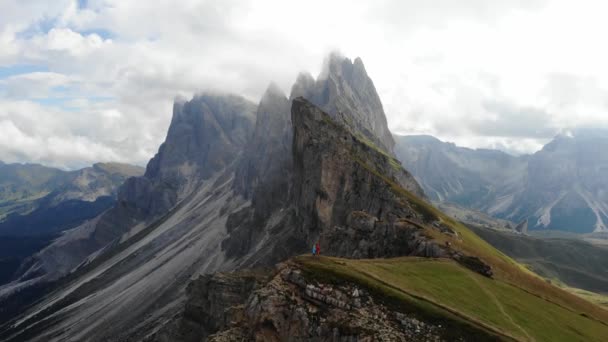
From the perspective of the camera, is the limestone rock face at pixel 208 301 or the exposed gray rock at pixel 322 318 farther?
the limestone rock face at pixel 208 301

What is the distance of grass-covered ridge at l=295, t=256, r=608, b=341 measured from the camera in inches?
1684

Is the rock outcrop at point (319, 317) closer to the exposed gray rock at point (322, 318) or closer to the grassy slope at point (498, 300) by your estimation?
the exposed gray rock at point (322, 318)

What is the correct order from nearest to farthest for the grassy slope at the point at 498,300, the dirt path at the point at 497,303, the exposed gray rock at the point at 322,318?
the exposed gray rock at the point at 322,318 → the dirt path at the point at 497,303 → the grassy slope at the point at 498,300

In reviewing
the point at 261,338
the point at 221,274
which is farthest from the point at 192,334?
the point at 261,338

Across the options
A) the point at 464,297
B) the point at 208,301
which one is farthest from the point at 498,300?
the point at 208,301

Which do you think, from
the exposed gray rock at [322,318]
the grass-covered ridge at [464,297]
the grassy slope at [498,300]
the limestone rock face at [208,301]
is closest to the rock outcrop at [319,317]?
the exposed gray rock at [322,318]

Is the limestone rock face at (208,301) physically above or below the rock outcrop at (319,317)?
below

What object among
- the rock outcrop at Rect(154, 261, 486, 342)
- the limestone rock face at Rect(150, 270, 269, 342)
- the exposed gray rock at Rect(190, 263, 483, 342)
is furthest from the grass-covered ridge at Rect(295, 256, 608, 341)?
the limestone rock face at Rect(150, 270, 269, 342)

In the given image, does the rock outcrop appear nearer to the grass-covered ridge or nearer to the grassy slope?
the grass-covered ridge

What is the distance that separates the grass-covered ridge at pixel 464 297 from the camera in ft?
140

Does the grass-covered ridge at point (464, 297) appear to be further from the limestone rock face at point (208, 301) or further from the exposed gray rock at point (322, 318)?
the limestone rock face at point (208, 301)

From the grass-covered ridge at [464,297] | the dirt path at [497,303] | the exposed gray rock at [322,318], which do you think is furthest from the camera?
the dirt path at [497,303]

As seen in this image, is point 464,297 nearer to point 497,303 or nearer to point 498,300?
point 497,303

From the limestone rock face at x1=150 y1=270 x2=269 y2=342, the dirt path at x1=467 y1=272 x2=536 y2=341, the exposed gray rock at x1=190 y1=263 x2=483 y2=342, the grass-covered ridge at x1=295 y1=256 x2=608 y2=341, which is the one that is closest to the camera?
the exposed gray rock at x1=190 y1=263 x2=483 y2=342
